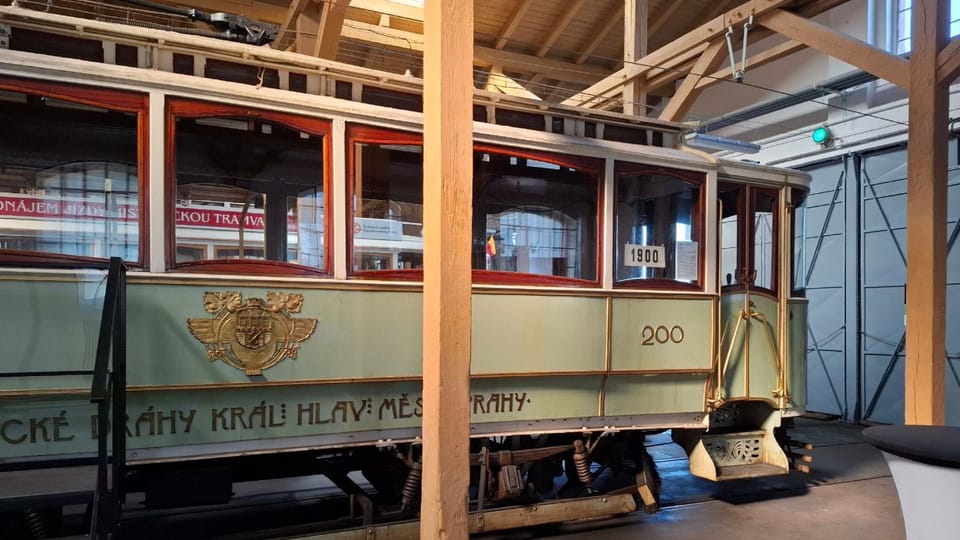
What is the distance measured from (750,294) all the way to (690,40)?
9.67 ft

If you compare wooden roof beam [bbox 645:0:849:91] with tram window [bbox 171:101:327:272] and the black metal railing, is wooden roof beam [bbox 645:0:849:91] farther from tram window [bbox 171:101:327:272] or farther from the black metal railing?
the black metal railing

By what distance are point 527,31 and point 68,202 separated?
7733mm

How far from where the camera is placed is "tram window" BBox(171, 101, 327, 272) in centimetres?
334

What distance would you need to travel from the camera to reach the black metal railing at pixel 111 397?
8.20ft

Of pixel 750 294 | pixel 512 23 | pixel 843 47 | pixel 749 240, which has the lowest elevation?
pixel 750 294

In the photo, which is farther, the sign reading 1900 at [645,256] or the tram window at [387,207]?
the sign reading 1900 at [645,256]

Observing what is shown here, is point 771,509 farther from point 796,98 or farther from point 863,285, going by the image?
point 796,98

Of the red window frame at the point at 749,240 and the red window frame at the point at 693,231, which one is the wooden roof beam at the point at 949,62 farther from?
the red window frame at the point at 693,231

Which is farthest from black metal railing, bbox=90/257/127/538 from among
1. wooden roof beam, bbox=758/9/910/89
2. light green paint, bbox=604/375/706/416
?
wooden roof beam, bbox=758/9/910/89

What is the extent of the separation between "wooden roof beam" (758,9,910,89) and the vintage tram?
114 centimetres

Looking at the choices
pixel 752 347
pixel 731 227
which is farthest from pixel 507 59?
pixel 752 347

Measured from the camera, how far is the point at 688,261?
4637mm

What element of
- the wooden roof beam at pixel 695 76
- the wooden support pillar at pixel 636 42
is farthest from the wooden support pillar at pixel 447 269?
the wooden support pillar at pixel 636 42

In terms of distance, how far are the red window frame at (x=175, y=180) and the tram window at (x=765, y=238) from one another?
140 inches
